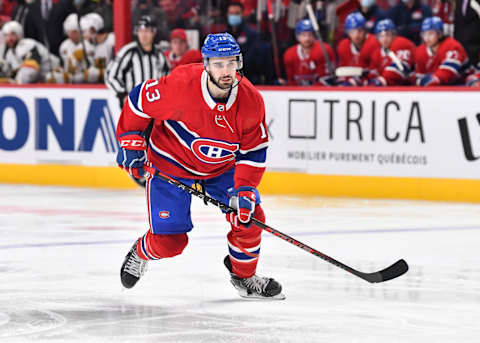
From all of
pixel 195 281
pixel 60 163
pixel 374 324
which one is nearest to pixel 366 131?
pixel 60 163

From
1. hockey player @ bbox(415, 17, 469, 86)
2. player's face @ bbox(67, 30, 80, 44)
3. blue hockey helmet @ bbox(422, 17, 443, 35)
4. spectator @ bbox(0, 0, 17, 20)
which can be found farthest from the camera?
spectator @ bbox(0, 0, 17, 20)

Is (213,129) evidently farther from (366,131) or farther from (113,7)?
(113,7)

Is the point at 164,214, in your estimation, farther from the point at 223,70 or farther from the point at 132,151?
the point at 223,70

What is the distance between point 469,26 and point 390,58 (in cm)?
64

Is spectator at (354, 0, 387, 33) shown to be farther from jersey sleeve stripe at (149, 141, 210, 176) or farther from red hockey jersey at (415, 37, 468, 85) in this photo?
jersey sleeve stripe at (149, 141, 210, 176)

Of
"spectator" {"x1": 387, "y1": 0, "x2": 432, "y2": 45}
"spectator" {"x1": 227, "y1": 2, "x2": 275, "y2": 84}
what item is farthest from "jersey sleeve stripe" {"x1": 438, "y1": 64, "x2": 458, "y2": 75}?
"spectator" {"x1": 227, "y1": 2, "x2": 275, "y2": 84}

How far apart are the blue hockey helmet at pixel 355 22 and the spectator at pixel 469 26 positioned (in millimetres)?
720

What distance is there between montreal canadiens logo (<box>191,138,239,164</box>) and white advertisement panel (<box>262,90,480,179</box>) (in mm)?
3757

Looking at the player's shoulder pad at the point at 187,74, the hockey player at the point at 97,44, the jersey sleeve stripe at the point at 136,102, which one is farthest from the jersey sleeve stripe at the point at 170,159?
A: the hockey player at the point at 97,44

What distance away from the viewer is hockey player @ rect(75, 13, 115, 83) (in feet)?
28.6

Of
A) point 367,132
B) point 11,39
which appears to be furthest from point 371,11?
point 11,39

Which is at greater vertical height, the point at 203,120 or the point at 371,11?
the point at 203,120

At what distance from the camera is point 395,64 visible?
7824mm

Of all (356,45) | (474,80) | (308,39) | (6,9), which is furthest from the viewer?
(6,9)
